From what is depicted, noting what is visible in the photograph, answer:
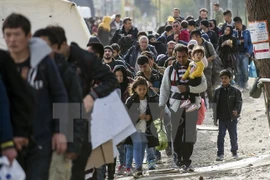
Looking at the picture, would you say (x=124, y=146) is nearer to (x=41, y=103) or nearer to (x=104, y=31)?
(x=41, y=103)

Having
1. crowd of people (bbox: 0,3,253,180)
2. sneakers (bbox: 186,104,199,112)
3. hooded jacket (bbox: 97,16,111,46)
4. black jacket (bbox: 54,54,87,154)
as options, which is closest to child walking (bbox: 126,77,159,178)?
crowd of people (bbox: 0,3,253,180)

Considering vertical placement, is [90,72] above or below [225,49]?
below

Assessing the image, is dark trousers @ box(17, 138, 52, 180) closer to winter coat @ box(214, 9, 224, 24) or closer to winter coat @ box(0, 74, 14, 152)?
winter coat @ box(0, 74, 14, 152)

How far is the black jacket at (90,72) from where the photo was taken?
815 centimetres

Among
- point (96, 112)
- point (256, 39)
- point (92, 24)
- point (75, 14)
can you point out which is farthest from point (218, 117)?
point (92, 24)

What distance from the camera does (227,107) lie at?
14.6 m

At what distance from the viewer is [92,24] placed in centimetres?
4491

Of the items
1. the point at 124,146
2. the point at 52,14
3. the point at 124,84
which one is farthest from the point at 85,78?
the point at 52,14

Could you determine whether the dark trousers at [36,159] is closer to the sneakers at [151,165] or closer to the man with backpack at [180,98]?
the man with backpack at [180,98]

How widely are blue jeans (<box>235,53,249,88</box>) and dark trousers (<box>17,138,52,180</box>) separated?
54.6 ft

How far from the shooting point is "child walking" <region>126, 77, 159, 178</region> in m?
13.1

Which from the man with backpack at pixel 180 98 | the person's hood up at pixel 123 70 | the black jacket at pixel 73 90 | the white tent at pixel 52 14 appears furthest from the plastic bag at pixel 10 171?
the white tent at pixel 52 14

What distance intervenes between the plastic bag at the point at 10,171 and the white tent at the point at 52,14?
10430 millimetres

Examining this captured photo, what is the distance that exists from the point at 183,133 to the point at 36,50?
22.1ft
